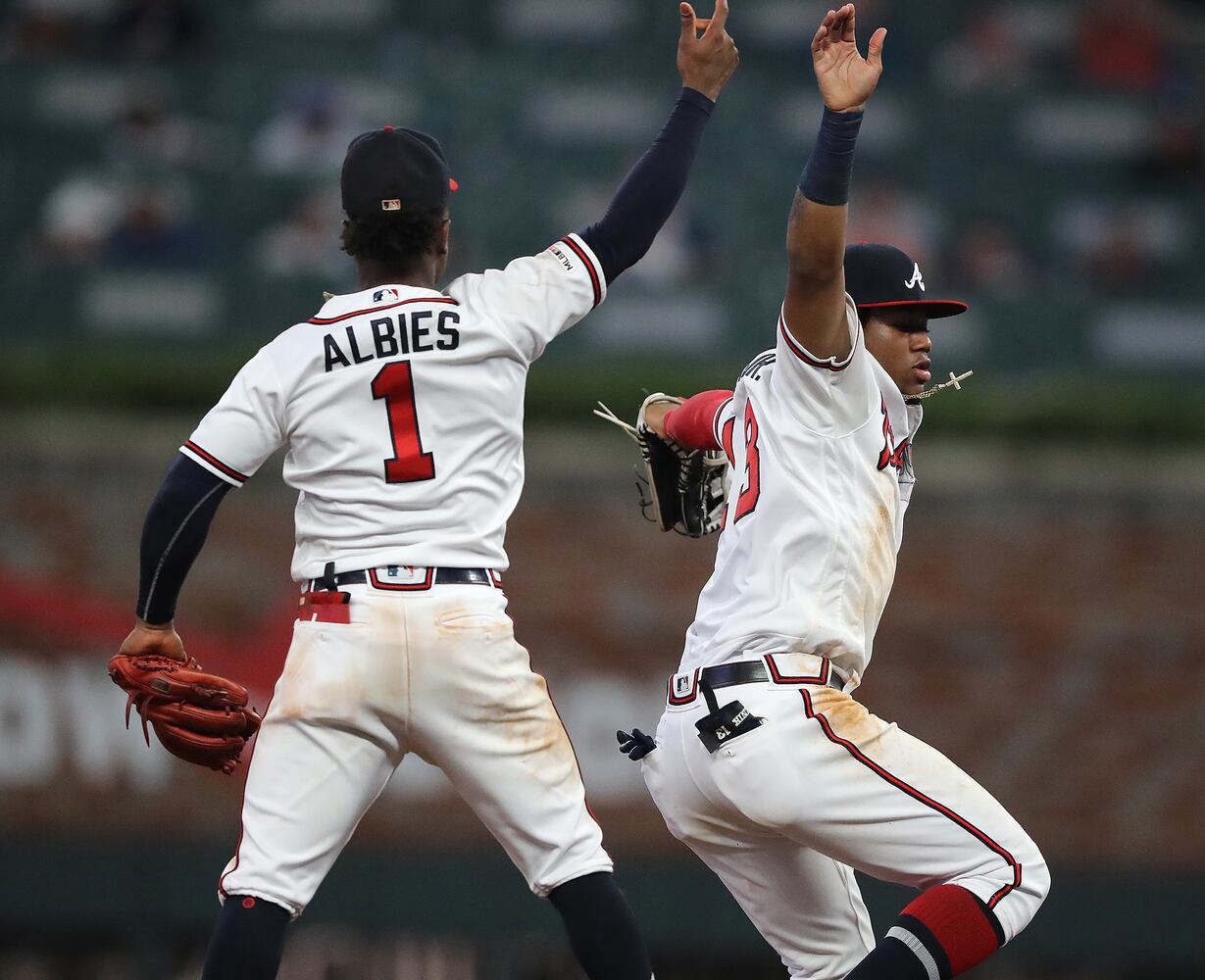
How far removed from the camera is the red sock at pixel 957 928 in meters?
3.82

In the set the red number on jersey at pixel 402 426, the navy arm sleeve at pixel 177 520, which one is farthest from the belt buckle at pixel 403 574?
the navy arm sleeve at pixel 177 520

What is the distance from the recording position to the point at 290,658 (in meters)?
3.89

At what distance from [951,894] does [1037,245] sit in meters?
8.49

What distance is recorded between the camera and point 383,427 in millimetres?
3910

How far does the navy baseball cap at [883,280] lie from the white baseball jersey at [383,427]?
85 cm

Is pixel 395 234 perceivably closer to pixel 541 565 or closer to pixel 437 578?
pixel 437 578

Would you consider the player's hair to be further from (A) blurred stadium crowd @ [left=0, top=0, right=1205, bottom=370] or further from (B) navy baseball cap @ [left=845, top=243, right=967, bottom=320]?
(A) blurred stadium crowd @ [left=0, top=0, right=1205, bottom=370]

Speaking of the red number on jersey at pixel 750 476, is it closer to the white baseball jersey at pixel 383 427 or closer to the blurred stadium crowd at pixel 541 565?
the white baseball jersey at pixel 383 427

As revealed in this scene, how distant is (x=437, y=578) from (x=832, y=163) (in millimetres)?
1241

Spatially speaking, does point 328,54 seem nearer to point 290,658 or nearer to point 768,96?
point 768,96

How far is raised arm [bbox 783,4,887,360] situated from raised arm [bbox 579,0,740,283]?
0.42 m

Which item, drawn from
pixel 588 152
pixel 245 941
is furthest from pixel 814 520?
pixel 588 152

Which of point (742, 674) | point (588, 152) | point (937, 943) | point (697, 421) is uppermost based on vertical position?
point (588, 152)

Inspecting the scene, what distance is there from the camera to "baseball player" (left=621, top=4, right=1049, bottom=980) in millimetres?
3846
